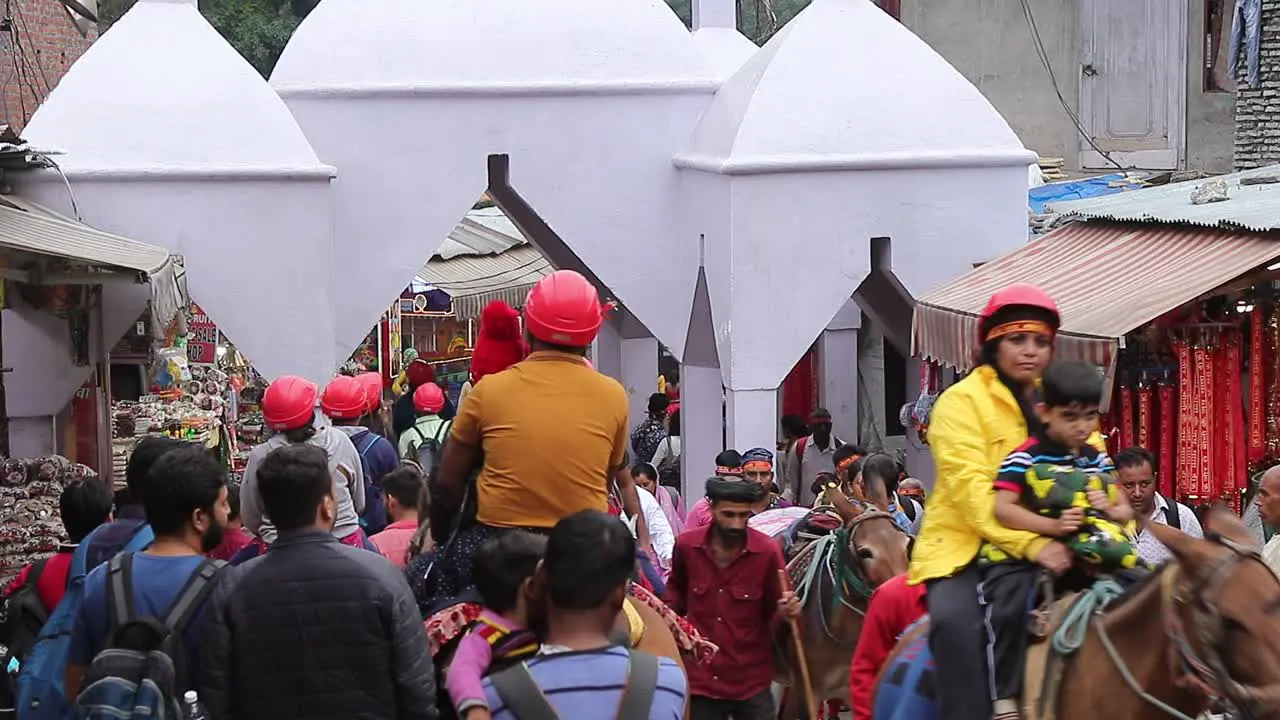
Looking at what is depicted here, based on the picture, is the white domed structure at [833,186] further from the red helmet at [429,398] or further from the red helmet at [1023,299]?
the red helmet at [1023,299]

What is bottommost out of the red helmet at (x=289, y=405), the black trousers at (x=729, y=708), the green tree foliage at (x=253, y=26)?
the black trousers at (x=729, y=708)

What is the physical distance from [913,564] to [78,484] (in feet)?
9.98

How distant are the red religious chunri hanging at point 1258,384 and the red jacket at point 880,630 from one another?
13.2ft

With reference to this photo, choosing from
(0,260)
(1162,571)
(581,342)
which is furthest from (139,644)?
(0,260)

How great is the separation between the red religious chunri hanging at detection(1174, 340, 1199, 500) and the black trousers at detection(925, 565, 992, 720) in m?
4.84

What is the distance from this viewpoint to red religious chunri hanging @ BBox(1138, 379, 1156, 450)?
10203mm

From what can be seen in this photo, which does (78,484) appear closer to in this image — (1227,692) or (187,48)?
(1227,692)

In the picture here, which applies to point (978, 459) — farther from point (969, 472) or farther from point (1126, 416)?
point (1126, 416)

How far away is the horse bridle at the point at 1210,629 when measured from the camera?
15.5ft

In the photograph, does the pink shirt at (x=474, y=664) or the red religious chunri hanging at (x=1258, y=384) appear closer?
the pink shirt at (x=474, y=664)

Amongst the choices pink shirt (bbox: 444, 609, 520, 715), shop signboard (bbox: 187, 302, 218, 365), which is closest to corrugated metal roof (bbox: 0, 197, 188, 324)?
shop signboard (bbox: 187, 302, 218, 365)

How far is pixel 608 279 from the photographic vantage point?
1482 centimetres

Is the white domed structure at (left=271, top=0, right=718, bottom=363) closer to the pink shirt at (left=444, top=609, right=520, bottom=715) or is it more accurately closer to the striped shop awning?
the striped shop awning

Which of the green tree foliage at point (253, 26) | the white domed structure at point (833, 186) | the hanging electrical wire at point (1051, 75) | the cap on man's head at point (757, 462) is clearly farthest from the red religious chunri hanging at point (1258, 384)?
the green tree foliage at point (253, 26)
